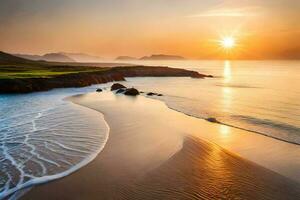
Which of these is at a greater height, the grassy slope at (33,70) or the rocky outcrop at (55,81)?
the grassy slope at (33,70)

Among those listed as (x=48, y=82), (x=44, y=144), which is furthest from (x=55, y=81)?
(x=44, y=144)

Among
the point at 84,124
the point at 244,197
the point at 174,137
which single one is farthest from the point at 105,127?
the point at 244,197

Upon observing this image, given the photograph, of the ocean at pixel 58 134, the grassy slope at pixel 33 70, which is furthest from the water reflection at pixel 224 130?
the grassy slope at pixel 33 70

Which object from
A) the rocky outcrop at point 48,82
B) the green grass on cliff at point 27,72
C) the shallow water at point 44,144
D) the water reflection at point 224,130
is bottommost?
the water reflection at point 224,130

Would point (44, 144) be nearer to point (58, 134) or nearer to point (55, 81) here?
point (58, 134)

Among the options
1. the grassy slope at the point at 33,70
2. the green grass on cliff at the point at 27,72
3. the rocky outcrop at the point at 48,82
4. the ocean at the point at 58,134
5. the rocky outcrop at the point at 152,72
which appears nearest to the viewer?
the ocean at the point at 58,134

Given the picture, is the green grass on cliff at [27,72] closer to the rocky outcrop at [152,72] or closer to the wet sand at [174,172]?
the rocky outcrop at [152,72]
